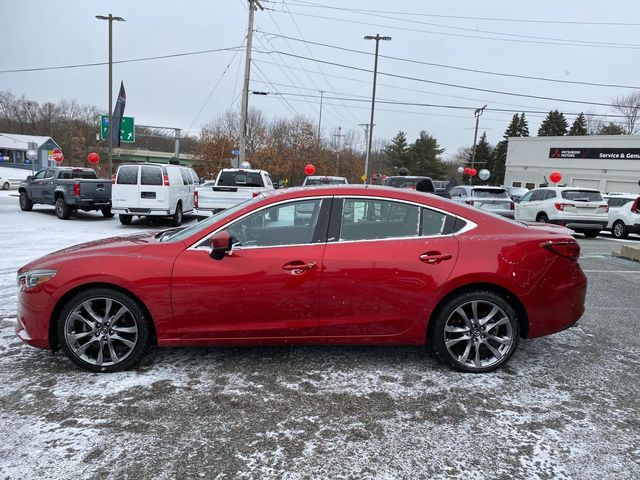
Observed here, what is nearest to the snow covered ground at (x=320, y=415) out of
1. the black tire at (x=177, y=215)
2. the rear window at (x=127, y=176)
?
the rear window at (x=127, y=176)

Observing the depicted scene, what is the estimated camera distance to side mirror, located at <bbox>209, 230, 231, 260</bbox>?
3494 millimetres

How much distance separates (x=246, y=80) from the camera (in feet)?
81.8

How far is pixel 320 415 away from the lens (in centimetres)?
309

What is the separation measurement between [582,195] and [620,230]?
7.87 feet

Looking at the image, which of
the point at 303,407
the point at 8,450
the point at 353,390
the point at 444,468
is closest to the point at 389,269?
the point at 353,390

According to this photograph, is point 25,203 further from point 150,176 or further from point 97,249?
point 97,249

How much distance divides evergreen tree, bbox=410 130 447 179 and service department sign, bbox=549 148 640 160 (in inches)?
1211

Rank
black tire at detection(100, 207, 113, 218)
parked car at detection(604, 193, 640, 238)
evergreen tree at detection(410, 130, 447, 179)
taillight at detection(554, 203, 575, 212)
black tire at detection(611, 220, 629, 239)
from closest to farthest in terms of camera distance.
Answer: taillight at detection(554, 203, 575, 212)
parked car at detection(604, 193, 640, 238)
black tire at detection(611, 220, 629, 239)
black tire at detection(100, 207, 113, 218)
evergreen tree at detection(410, 130, 447, 179)

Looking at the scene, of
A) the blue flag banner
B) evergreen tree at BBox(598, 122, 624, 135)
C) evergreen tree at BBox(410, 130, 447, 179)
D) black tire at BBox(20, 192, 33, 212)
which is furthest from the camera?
evergreen tree at BBox(410, 130, 447, 179)

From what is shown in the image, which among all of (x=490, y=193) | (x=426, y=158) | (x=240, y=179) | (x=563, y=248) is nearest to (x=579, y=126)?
(x=426, y=158)

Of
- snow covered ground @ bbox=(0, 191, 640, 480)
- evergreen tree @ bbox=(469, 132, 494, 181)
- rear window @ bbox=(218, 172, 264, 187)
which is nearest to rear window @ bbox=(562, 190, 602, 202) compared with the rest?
rear window @ bbox=(218, 172, 264, 187)

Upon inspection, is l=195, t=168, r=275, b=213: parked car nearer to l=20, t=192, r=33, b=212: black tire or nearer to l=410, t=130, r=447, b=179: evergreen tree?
l=20, t=192, r=33, b=212: black tire

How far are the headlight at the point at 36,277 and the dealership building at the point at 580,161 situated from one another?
41.8m

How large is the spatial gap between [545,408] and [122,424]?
292cm
